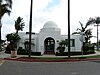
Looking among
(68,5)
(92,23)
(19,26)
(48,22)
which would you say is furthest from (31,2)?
(19,26)

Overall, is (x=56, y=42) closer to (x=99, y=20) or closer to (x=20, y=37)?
(x=20, y=37)

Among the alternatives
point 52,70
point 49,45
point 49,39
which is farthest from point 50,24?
point 52,70

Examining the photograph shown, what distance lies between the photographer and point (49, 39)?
6116 centimetres

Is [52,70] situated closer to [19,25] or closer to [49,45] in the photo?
[49,45]

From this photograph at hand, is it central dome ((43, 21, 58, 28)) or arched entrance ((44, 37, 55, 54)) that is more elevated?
central dome ((43, 21, 58, 28))

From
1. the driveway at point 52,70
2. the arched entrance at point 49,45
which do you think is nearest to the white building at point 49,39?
the arched entrance at point 49,45

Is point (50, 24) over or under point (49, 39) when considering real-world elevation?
over

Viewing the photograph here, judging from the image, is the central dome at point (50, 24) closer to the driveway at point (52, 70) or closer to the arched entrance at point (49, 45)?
the arched entrance at point (49, 45)

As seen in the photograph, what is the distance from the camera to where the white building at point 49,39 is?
5862 centimetres

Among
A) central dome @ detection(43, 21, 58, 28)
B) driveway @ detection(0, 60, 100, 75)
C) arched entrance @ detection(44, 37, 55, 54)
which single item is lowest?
driveway @ detection(0, 60, 100, 75)

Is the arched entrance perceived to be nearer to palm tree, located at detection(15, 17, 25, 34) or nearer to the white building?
the white building

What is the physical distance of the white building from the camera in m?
58.6

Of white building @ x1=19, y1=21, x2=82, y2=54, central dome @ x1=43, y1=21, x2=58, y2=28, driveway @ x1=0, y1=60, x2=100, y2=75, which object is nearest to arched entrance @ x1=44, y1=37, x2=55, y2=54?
white building @ x1=19, y1=21, x2=82, y2=54

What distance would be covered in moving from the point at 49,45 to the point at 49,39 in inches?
65.4
